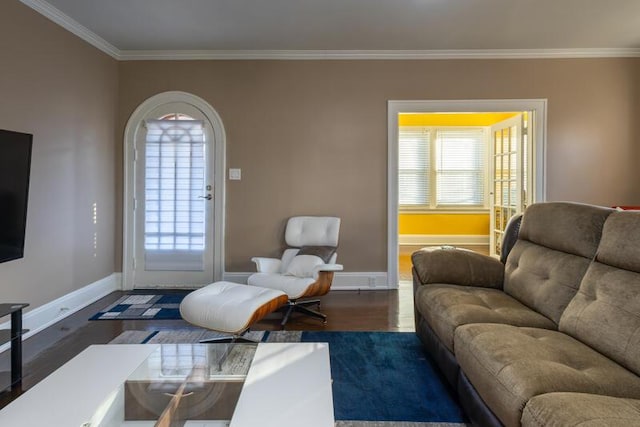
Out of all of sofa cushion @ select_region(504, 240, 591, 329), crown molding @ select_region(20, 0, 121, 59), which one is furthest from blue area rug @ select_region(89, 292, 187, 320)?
sofa cushion @ select_region(504, 240, 591, 329)

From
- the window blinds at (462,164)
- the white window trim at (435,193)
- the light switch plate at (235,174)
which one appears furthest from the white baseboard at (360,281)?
the window blinds at (462,164)

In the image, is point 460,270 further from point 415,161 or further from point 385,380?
point 415,161

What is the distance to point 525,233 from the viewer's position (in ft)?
8.48

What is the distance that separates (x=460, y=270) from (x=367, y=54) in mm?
2680

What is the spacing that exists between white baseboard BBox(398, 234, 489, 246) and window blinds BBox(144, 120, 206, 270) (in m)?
4.00

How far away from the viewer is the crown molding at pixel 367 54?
13.7 feet

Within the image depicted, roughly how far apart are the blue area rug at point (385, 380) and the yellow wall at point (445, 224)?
4.32 metres

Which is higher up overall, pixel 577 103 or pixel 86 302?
pixel 577 103

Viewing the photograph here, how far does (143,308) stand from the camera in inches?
142

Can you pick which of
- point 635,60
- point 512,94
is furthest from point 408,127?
point 635,60

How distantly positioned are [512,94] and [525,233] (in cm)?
231

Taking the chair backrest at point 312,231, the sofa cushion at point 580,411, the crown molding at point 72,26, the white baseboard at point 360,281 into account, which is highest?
the crown molding at point 72,26

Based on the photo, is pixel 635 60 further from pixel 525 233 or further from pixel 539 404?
pixel 539 404

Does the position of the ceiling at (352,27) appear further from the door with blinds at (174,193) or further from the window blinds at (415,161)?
the window blinds at (415,161)
